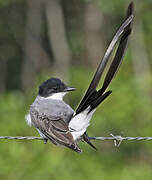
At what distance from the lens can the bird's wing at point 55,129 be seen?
4.86 metres

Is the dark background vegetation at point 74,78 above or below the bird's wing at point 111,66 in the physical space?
below

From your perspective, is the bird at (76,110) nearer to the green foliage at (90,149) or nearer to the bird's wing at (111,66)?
the bird's wing at (111,66)

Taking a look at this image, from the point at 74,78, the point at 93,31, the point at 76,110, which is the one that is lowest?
the point at 74,78

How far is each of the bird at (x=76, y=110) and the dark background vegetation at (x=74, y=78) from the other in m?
0.40

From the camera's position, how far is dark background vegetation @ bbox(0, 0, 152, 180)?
30.1 feet

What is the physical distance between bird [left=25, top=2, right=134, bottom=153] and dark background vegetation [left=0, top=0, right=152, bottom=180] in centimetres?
40

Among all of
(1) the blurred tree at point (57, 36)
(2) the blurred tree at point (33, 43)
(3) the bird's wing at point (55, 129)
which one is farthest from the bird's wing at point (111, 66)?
(2) the blurred tree at point (33, 43)

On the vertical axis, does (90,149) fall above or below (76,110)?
below

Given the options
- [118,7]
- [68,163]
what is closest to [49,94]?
[68,163]

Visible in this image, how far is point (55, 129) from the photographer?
5117 millimetres

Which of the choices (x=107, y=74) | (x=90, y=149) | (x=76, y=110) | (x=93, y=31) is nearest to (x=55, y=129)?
(x=76, y=110)

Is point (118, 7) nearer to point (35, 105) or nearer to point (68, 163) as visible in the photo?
point (68, 163)

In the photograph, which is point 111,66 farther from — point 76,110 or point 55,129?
point 55,129

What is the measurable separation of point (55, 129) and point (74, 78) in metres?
8.08
